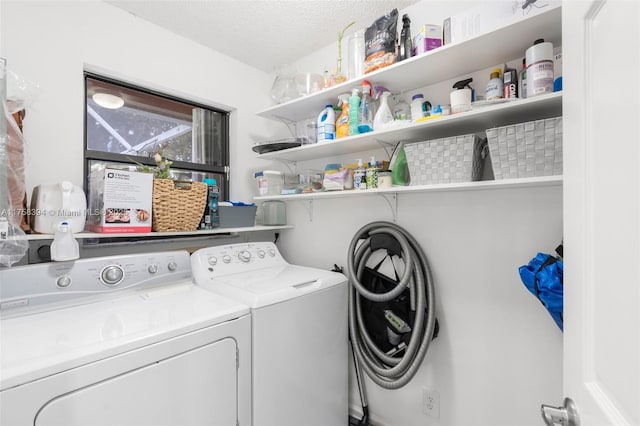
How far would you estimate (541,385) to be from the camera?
144cm

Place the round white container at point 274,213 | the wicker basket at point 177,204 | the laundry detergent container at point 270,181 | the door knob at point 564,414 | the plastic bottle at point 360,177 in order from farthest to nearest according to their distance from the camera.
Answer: the round white container at point 274,213 → the laundry detergent container at point 270,181 → the plastic bottle at point 360,177 → the wicker basket at point 177,204 → the door knob at point 564,414

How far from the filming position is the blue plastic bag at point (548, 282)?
3.59ft

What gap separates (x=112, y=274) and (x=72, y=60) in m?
1.21

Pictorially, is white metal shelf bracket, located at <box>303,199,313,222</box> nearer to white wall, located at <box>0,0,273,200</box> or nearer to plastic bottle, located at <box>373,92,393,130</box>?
plastic bottle, located at <box>373,92,393,130</box>

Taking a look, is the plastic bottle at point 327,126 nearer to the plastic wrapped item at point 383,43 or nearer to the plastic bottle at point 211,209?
the plastic wrapped item at point 383,43

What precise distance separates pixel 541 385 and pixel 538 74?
1400 millimetres

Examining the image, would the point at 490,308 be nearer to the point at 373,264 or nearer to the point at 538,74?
the point at 373,264

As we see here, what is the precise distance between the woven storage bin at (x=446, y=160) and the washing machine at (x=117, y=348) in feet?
3.56

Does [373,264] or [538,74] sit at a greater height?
[538,74]

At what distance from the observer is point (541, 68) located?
1188mm

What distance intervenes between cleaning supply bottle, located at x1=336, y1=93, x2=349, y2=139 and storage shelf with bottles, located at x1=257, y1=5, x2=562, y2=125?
0.05m

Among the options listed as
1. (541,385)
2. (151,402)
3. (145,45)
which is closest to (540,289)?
(541,385)

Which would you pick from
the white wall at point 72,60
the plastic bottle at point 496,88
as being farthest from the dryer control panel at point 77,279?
the plastic bottle at point 496,88

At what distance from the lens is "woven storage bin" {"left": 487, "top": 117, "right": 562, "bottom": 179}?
117cm
